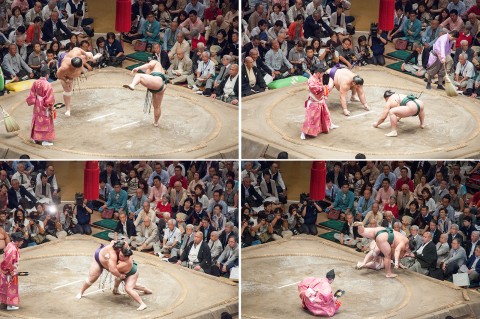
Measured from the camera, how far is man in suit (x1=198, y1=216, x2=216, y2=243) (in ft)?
55.6

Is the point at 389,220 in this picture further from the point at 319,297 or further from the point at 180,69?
the point at 180,69

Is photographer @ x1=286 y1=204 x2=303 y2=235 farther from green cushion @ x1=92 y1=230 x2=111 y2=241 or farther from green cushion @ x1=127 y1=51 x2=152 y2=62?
green cushion @ x1=127 y1=51 x2=152 y2=62

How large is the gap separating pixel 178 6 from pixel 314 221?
2687 mm

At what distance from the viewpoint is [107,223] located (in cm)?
1781

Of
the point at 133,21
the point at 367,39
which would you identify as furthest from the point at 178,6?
the point at 367,39

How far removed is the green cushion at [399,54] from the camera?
18.4 meters

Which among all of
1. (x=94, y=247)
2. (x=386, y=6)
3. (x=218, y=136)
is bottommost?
(x=94, y=247)

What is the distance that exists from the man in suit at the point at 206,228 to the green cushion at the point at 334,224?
1.42m

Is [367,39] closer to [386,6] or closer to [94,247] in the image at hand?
[386,6]

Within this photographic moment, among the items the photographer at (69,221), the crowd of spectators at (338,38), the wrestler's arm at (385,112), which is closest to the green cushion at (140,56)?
the crowd of spectators at (338,38)

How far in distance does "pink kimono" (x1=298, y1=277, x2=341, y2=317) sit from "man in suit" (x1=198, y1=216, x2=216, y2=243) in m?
1.43

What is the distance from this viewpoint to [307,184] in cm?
1786

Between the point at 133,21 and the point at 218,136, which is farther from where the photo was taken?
the point at 133,21

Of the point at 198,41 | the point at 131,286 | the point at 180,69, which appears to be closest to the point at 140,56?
the point at 180,69
